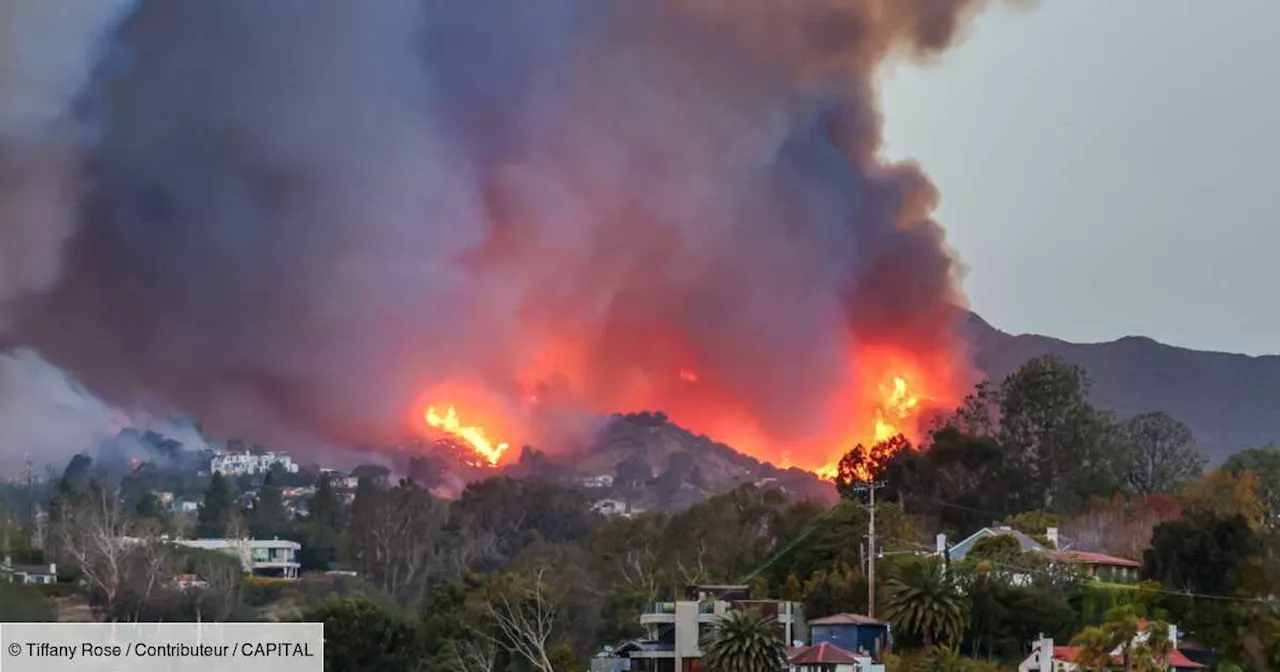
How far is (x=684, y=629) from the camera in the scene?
39875mm

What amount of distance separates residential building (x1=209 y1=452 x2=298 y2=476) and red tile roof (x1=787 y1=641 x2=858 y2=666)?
33524 millimetres

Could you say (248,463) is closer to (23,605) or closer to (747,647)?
(23,605)

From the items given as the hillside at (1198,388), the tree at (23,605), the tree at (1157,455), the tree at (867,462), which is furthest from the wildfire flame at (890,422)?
the tree at (23,605)

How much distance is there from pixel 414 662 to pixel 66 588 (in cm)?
1537

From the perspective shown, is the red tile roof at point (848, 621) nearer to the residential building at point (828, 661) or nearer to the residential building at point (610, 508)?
the residential building at point (828, 661)

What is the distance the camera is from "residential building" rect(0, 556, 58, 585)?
2035 inches

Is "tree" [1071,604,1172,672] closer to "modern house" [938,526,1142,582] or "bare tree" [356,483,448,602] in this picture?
"modern house" [938,526,1142,582]

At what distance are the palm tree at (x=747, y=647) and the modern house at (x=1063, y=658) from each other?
4.77m

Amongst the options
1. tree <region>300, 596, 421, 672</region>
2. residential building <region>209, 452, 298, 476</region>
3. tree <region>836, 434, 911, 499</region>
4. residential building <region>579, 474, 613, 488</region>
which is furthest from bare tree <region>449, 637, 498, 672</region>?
residential building <region>209, 452, 298, 476</region>

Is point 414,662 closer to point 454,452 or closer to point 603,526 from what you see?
point 603,526

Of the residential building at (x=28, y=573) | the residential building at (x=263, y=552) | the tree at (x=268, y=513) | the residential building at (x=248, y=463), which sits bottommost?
the residential building at (x=28, y=573)

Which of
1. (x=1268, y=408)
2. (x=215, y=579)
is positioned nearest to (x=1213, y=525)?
(x=215, y=579)

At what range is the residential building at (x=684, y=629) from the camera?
129 feet

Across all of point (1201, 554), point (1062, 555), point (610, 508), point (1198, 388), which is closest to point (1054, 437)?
point (1062, 555)
